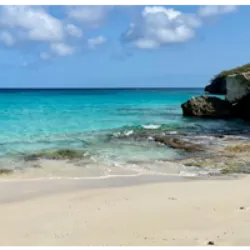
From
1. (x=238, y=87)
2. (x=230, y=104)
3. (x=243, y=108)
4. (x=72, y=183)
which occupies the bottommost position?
(x=72, y=183)

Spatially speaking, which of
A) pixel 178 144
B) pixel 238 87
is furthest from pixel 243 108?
pixel 178 144

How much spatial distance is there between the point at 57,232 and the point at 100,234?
0.74 meters

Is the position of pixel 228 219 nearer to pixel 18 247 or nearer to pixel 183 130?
pixel 18 247

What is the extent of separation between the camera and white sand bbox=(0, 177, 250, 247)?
577 centimetres

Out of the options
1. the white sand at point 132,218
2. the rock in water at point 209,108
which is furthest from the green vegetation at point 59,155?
the rock in water at point 209,108

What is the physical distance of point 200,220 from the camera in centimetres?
669

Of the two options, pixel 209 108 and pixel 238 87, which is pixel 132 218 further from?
pixel 209 108

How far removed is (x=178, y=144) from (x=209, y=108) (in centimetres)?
1487

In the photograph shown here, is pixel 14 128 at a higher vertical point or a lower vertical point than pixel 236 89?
lower

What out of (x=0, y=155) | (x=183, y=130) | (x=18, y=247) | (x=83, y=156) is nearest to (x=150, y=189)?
(x=18, y=247)

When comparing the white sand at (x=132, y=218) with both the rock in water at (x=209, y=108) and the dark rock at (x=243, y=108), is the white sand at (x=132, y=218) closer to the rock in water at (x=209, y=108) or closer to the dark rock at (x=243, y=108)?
the dark rock at (x=243, y=108)

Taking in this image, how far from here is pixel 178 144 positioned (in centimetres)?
1659

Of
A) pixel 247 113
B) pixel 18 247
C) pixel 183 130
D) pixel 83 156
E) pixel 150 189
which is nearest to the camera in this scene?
pixel 18 247

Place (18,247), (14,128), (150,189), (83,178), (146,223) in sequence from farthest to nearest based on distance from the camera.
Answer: (14,128) → (83,178) → (150,189) → (146,223) → (18,247)
